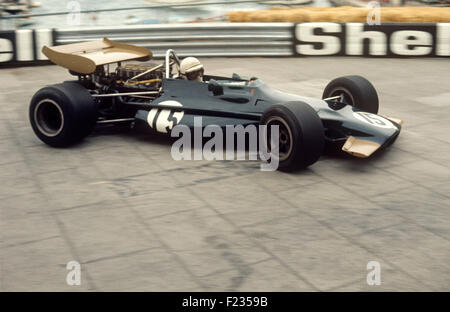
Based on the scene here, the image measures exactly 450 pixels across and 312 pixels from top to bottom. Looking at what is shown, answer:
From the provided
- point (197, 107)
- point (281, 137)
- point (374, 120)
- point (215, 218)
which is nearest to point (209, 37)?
point (197, 107)

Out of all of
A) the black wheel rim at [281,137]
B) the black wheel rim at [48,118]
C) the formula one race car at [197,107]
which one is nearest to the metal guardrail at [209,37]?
the formula one race car at [197,107]

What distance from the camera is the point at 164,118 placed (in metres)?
9.02

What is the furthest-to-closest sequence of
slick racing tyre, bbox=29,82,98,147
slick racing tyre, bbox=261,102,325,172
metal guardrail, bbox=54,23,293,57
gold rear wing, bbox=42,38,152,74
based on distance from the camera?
metal guardrail, bbox=54,23,293,57 < gold rear wing, bbox=42,38,152,74 < slick racing tyre, bbox=29,82,98,147 < slick racing tyre, bbox=261,102,325,172

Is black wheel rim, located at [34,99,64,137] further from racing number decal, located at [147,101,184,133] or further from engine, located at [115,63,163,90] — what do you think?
racing number decal, located at [147,101,184,133]

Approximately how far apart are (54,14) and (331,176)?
406 inches

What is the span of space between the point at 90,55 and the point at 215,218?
4241 mm

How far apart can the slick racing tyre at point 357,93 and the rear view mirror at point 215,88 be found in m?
1.86

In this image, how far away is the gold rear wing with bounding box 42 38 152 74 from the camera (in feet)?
30.9

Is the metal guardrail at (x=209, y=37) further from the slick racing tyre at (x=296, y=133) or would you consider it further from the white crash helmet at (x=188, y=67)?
the slick racing tyre at (x=296, y=133)

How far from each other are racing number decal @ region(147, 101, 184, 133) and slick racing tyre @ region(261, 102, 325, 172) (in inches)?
58.4

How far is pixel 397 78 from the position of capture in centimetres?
1348

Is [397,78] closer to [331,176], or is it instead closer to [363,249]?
[331,176]

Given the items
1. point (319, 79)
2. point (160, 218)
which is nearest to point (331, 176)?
point (160, 218)

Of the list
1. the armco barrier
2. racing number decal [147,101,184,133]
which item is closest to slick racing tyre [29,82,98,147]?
racing number decal [147,101,184,133]
